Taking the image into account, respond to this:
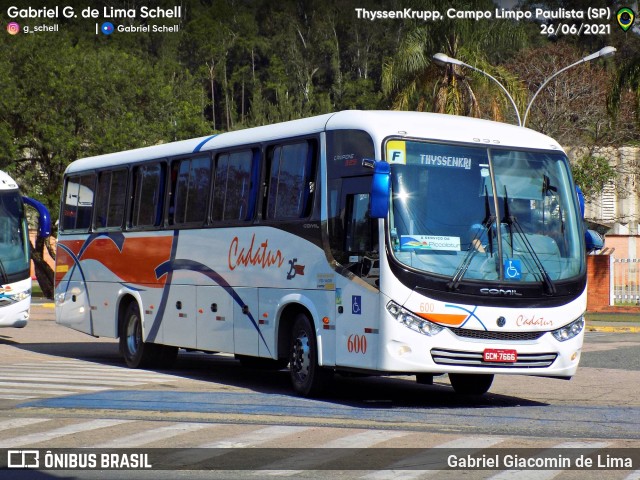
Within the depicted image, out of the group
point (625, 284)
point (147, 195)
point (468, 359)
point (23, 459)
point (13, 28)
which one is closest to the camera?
point (23, 459)

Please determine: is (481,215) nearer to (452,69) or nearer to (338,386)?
(338,386)

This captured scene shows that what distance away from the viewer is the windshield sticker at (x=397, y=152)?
13422mm

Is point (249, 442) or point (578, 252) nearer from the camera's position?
point (249, 442)

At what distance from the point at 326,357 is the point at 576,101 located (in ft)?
128

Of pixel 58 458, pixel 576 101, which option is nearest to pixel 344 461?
pixel 58 458

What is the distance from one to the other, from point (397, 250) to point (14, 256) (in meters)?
12.9

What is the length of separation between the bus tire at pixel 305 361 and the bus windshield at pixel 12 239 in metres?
10.4

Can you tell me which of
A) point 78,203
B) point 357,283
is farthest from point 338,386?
point 78,203

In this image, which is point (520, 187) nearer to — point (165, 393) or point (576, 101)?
point (165, 393)

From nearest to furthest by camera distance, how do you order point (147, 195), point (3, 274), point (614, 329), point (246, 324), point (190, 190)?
point (246, 324) → point (190, 190) → point (147, 195) → point (3, 274) → point (614, 329)

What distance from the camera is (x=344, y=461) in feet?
31.2

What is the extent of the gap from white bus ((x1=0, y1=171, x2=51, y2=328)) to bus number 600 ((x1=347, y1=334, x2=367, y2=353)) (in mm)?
11591

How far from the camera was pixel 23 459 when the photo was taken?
938cm

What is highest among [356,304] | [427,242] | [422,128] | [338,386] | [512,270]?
[422,128]
